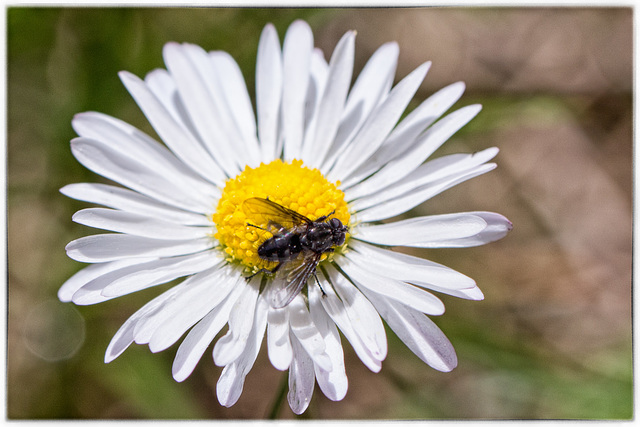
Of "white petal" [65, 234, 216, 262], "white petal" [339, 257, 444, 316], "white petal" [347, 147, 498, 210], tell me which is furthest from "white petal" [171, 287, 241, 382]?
"white petal" [347, 147, 498, 210]

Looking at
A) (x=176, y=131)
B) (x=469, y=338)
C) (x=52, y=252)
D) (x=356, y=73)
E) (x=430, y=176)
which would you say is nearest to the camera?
(x=430, y=176)

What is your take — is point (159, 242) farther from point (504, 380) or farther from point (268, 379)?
point (504, 380)

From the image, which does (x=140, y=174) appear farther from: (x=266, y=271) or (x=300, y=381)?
(x=300, y=381)

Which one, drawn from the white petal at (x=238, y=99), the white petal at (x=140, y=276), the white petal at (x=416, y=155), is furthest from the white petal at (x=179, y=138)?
the white petal at (x=416, y=155)

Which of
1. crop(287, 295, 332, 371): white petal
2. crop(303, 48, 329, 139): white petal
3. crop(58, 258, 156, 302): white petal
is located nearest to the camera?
crop(287, 295, 332, 371): white petal

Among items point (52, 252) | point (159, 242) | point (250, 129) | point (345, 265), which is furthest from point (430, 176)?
point (52, 252)

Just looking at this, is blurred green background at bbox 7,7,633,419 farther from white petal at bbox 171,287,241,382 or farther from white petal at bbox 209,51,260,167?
white petal at bbox 171,287,241,382
